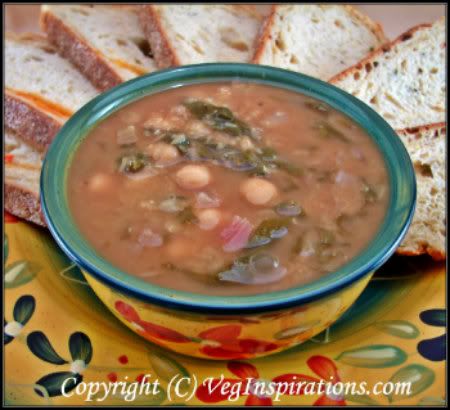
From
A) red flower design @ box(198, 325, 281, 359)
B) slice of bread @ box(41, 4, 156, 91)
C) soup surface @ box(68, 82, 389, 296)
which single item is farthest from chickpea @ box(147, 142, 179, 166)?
slice of bread @ box(41, 4, 156, 91)

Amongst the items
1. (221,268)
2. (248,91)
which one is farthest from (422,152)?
(221,268)

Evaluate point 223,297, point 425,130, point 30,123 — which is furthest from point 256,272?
point 30,123

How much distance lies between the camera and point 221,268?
2.19 meters

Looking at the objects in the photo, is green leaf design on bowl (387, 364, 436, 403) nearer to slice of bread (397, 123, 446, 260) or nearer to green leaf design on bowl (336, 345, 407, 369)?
green leaf design on bowl (336, 345, 407, 369)

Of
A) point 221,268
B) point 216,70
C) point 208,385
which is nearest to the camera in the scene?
point 221,268

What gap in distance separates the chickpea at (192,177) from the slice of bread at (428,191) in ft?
3.17

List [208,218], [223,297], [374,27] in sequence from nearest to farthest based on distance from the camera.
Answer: [223,297], [208,218], [374,27]

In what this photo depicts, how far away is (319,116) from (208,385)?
1.15 meters

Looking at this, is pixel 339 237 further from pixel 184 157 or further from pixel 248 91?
pixel 248 91

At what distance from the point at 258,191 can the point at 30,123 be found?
151cm

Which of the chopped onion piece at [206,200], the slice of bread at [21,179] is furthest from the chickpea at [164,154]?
the slice of bread at [21,179]

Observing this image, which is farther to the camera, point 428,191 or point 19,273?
point 428,191

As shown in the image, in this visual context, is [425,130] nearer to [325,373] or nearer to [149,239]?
[325,373]

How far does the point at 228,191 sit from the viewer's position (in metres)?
2.45
